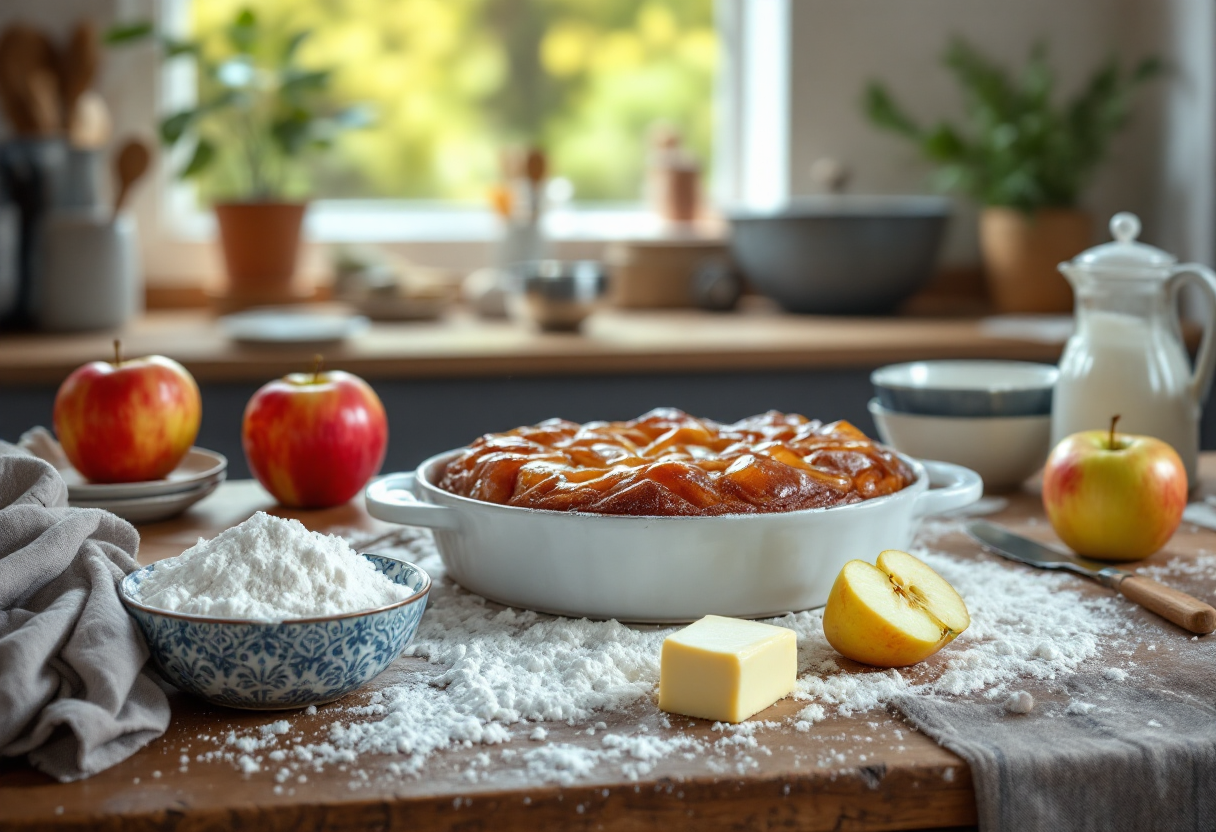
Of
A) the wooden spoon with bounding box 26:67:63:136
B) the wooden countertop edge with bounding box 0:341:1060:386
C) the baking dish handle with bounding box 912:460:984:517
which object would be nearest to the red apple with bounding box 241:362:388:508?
the baking dish handle with bounding box 912:460:984:517

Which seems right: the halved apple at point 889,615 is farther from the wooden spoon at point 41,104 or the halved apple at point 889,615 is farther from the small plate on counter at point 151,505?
the wooden spoon at point 41,104

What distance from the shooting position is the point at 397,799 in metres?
0.69

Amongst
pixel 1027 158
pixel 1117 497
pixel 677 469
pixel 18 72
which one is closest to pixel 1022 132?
pixel 1027 158

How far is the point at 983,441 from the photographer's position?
1401 mm

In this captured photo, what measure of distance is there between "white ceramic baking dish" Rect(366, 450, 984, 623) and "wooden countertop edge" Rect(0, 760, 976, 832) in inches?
9.5

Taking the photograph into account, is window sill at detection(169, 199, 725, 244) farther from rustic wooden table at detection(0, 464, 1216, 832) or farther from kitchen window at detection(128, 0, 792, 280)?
rustic wooden table at detection(0, 464, 1216, 832)

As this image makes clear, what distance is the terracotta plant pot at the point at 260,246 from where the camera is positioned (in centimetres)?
274

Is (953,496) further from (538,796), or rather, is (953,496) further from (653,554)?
(538,796)

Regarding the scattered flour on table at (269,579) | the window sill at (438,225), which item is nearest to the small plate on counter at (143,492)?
the scattered flour on table at (269,579)

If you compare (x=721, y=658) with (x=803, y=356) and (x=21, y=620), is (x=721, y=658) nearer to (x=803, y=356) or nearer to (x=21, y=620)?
(x=21, y=620)

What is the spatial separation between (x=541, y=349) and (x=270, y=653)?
5.22 ft

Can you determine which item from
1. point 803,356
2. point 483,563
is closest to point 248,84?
point 803,356

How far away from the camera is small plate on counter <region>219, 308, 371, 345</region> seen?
2303mm

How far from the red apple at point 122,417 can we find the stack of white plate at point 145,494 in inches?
0.8
